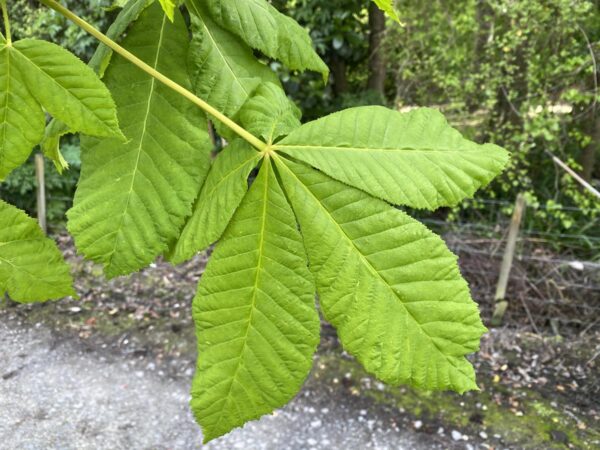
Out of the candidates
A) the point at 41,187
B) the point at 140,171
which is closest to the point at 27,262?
the point at 140,171

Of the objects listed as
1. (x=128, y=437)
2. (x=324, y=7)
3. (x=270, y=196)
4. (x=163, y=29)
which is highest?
(x=324, y=7)

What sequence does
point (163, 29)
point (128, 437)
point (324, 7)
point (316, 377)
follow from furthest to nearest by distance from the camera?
point (324, 7), point (316, 377), point (128, 437), point (163, 29)

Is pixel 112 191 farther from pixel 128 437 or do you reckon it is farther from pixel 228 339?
pixel 128 437

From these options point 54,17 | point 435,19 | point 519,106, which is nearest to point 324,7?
point 435,19

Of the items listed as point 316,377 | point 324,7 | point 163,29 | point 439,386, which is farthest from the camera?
point 324,7

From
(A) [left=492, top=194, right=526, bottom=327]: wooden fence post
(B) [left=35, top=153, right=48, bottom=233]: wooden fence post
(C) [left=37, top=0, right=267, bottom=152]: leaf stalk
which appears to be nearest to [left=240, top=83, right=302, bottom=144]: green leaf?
(C) [left=37, top=0, right=267, bottom=152]: leaf stalk

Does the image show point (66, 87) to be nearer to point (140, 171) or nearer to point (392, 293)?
point (140, 171)

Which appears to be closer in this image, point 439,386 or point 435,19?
point 439,386

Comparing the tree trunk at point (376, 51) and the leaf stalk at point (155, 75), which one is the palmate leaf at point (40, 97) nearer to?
the leaf stalk at point (155, 75)

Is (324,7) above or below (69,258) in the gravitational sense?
above
